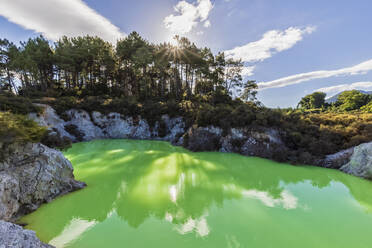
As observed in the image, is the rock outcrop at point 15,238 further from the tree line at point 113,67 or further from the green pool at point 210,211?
the tree line at point 113,67

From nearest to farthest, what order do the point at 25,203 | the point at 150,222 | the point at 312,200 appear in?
the point at 150,222 < the point at 25,203 < the point at 312,200

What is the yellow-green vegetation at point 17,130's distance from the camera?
11.8ft

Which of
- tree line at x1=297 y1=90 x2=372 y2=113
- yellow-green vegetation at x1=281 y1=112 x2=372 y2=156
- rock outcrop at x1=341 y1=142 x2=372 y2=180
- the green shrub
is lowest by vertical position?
rock outcrop at x1=341 y1=142 x2=372 y2=180

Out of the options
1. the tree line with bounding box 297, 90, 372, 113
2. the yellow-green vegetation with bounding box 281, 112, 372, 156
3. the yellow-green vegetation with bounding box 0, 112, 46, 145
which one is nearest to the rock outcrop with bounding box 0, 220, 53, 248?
the yellow-green vegetation with bounding box 0, 112, 46, 145

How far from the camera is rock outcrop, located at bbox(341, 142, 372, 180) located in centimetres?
592

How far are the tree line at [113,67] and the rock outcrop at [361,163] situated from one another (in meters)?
17.6

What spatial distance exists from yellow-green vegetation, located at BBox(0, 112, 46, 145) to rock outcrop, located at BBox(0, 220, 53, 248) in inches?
97.6

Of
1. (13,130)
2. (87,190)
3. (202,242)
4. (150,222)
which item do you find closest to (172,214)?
Answer: (150,222)

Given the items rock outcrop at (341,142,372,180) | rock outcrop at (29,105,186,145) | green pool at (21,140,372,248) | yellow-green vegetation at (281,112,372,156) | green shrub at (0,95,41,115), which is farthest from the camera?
rock outcrop at (29,105,186,145)

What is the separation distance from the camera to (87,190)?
4.85 meters

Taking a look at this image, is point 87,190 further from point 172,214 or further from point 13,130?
point 172,214

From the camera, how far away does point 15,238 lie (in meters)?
2.06

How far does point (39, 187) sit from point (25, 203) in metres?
0.42

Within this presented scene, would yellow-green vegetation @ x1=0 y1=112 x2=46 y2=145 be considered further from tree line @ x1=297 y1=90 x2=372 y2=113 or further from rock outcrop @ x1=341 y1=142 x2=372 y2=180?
tree line @ x1=297 y1=90 x2=372 y2=113
